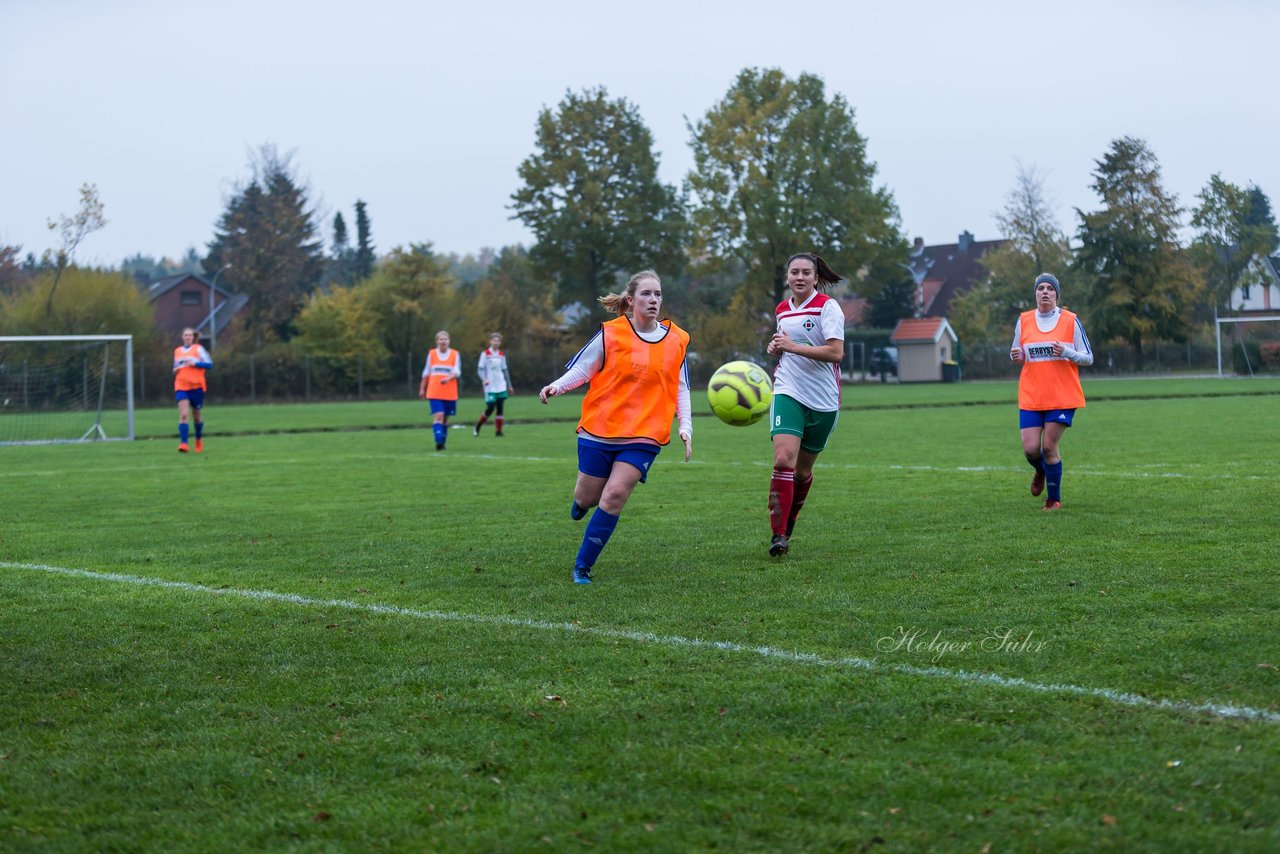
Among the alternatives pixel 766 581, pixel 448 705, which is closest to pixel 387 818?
pixel 448 705

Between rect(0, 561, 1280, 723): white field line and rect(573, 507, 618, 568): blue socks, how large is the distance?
1150 mm

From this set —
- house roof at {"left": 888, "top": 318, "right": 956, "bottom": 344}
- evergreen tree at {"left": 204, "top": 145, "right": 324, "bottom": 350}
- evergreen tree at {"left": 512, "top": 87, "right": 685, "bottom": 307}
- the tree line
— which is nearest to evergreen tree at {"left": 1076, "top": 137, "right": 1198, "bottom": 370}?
the tree line

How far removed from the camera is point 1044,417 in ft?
36.6

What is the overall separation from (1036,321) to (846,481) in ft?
9.47

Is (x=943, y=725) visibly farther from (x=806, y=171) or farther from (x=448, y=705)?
(x=806, y=171)

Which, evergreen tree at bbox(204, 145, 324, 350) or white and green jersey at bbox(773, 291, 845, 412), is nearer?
white and green jersey at bbox(773, 291, 845, 412)

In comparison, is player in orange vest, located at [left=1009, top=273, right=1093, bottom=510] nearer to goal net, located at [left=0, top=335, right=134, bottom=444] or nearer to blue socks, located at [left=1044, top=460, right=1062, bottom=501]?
blue socks, located at [left=1044, top=460, right=1062, bottom=501]

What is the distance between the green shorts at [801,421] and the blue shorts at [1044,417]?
2.86 metres

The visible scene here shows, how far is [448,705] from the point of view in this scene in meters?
4.97

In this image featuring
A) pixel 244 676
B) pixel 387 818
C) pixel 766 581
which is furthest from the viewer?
pixel 766 581

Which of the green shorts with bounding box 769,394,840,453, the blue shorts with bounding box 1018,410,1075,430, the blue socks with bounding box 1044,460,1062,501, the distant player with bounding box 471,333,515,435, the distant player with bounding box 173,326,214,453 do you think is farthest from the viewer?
the distant player with bounding box 471,333,515,435

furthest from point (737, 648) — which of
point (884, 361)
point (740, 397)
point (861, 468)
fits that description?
point (884, 361)

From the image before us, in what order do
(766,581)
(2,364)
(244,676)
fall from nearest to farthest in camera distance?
(244,676) < (766,581) < (2,364)

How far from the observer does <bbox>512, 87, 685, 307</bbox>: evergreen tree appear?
6384 cm
